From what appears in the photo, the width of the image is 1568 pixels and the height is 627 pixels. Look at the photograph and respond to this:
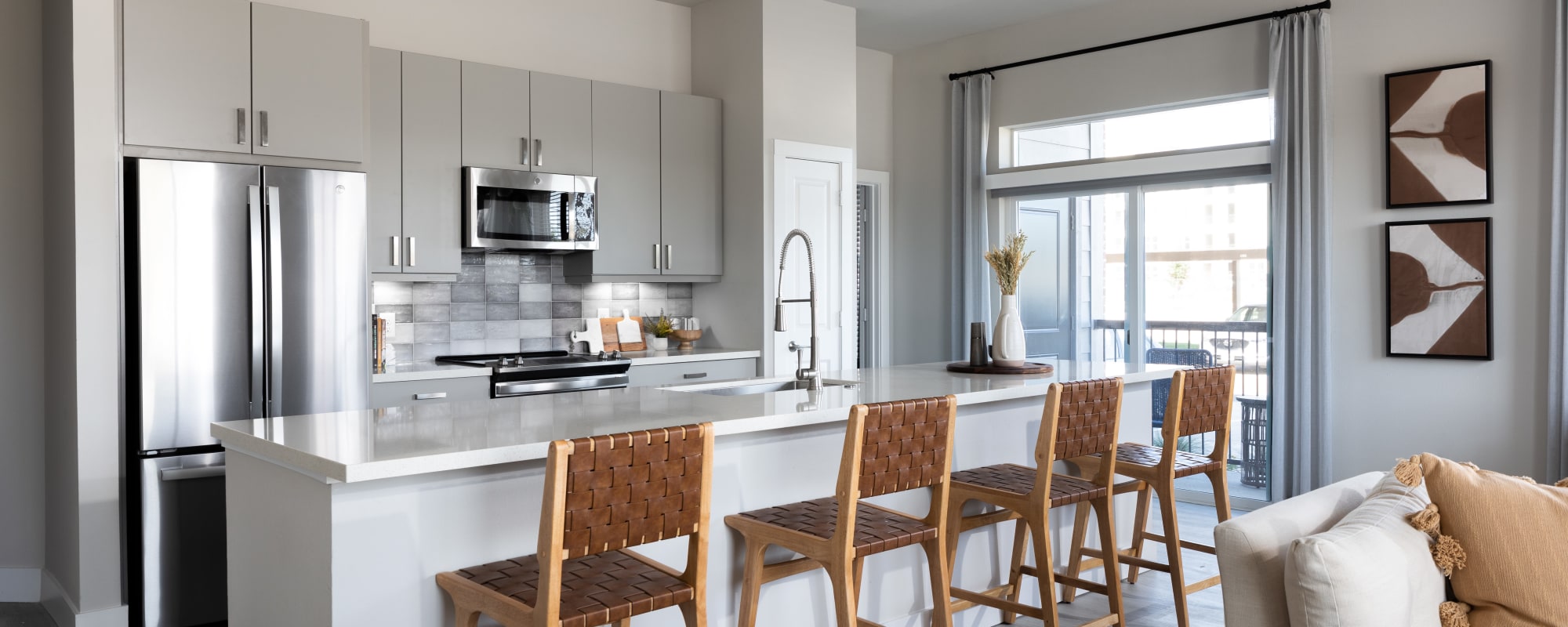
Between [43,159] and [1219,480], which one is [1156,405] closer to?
[1219,480]

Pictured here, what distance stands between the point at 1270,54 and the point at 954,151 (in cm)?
204

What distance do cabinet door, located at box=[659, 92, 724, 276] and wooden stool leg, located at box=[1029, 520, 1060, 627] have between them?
2.97 m

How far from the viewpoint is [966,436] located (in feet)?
Answer: 11.2

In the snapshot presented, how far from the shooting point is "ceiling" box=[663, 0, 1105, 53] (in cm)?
589

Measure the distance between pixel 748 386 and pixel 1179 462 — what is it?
1.56m

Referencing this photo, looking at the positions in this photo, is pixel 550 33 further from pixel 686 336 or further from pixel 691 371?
pixel 691 371

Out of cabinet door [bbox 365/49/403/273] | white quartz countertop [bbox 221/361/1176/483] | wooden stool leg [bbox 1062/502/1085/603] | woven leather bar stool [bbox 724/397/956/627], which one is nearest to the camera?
white quartz countertop [bbox 221/361/1176/483]

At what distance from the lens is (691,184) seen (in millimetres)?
5484

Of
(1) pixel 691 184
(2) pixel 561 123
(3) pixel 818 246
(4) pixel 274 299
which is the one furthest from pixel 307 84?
(3) pixel 818 246

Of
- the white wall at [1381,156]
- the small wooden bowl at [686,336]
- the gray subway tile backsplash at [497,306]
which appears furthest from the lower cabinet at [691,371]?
the white wall at [1381,156]

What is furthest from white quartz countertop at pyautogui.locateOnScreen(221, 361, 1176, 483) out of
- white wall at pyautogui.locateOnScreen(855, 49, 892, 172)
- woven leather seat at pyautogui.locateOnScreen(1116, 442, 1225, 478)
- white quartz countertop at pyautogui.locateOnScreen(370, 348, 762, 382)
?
white wall at pyautogui.locateOnScreen(855, 49, 892, 172)

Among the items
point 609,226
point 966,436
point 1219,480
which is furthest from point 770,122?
point 1219,480

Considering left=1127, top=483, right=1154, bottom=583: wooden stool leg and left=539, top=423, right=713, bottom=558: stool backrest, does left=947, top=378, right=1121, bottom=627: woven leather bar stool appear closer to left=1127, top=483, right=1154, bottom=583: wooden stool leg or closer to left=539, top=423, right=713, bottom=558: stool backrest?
left=1127, top=483, right=1154, bottom=583: wooden stool leg

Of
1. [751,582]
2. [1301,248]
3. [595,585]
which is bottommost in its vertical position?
[751,582]
